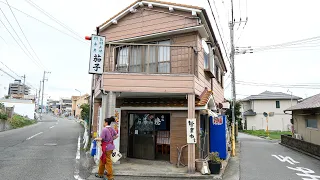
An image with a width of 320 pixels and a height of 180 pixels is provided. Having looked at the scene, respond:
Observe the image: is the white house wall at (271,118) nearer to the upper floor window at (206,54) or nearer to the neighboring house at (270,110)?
the neighboring house at (270,110)

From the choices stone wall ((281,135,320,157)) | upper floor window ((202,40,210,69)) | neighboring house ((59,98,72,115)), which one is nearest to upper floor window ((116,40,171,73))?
upper floor window ((202,40,210,69))

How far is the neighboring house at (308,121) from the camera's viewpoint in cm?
1577

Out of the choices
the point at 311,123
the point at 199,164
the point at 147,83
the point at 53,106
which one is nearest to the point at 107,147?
the point at 147,83

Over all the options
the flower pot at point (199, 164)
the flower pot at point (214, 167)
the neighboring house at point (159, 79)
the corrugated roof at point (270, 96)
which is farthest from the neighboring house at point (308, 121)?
the corrugated roof at point (270, 96)

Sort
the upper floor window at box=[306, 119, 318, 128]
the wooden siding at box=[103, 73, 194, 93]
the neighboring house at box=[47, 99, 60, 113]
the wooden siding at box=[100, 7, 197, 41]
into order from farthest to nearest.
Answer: the neighboring house at box=[47, 99, 60, 113], the upper floor window at box=[306, 119, 318, 128], the wooden siding at box=[100, 7, 197, 41], the wooden siding at box=[103, 73, 194, 93]

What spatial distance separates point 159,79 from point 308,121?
15.5 meters

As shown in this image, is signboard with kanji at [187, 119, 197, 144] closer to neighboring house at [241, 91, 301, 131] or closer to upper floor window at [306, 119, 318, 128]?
upper floor window at [306, 119, 318, 128]

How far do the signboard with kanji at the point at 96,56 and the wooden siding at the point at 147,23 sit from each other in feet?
9.38

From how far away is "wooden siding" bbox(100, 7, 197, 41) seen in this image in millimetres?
10000

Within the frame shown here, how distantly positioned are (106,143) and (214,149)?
20.7 feet

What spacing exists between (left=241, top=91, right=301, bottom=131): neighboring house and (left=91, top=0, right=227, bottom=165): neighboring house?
35498 millimetres

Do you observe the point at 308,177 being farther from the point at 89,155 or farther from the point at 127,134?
the point at 89,155

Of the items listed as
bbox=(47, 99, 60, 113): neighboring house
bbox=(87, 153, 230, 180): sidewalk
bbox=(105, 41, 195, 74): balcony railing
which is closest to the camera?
bbox=(87, 153, 230, 180): sidewalk

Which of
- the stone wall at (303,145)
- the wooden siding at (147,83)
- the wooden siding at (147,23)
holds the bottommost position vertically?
the stone wall at (303,145)
